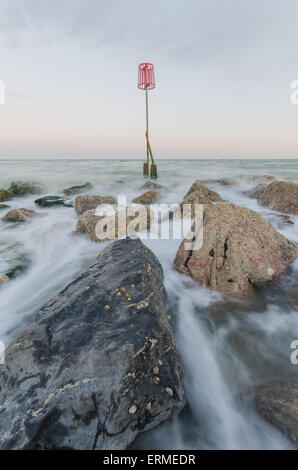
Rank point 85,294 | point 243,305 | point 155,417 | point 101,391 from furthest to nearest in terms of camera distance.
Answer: point 243,305, point 85,294, point 155,417, point 101,391

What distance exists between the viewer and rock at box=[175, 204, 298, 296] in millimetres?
3355

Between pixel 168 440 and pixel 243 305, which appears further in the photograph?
pixel 243 305

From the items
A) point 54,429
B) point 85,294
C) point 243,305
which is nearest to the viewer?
point 54,429

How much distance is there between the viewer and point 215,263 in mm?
3410

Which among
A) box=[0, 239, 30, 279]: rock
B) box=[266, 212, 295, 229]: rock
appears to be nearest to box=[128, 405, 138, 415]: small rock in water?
box=[0, 239, 30, 279]: rock

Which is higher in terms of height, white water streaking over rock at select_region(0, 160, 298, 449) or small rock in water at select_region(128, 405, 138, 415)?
small rock in water at select_region(128, 405, 138, 415)

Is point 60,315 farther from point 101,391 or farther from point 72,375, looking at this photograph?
point 101,391

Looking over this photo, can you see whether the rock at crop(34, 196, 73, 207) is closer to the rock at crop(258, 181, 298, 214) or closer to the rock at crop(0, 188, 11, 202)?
the rock at crop(0, 188, 11, 202)

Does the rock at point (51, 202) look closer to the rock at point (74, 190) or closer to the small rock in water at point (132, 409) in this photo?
the rock at point (74, 190)

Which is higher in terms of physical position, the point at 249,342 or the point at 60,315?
the point at 60,315

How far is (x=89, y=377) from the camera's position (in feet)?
5.39

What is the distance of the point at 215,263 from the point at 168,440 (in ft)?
7.22

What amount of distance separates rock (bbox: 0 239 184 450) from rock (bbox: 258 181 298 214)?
6.65 m
